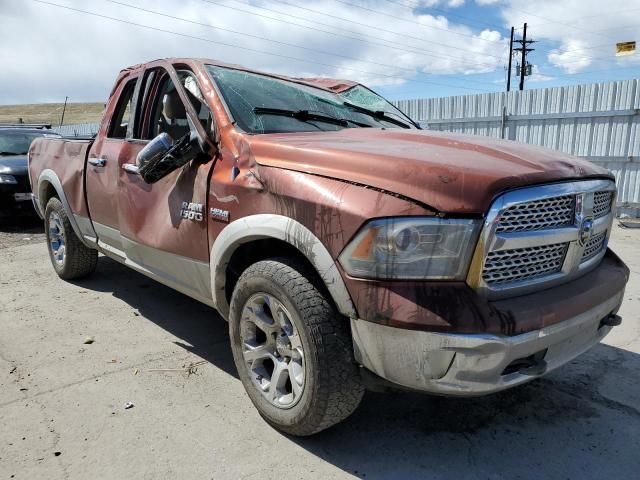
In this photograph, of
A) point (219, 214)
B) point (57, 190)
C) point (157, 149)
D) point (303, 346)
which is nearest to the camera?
point (303, 346)

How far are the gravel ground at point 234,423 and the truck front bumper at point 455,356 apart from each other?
1.83 ft

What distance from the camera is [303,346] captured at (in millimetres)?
2232

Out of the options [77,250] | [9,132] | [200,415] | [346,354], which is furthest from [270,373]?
[9,132]

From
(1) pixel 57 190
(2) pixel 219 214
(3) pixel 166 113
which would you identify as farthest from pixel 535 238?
(1) pixel 57 190

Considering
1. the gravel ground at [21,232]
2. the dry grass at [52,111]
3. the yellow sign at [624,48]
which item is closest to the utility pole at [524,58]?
the yellow sign at [624,48]

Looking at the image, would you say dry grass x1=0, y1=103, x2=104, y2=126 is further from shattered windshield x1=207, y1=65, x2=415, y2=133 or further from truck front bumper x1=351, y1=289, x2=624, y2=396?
truck front bumper x1=351, y1=289, x2=624, y2=396

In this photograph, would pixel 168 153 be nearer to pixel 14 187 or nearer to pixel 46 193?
pixel 46 193

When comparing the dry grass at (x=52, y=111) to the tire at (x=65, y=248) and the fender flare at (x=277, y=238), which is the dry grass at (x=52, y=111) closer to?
the tire at (x=65, y=248)

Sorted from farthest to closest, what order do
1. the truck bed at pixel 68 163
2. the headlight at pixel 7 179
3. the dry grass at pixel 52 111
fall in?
the dry grass at pixel 52 111 < the headlight at pixel 7 179 < the truck bed at pixel 68 163

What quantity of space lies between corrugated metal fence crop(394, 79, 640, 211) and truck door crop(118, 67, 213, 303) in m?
8.26

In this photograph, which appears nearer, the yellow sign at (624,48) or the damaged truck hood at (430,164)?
the damaged truck hood at (430,164)

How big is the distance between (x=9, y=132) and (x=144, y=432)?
9024 mm

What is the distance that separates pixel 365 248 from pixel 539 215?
77 centimetres

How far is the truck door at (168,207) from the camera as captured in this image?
9.43 ft
